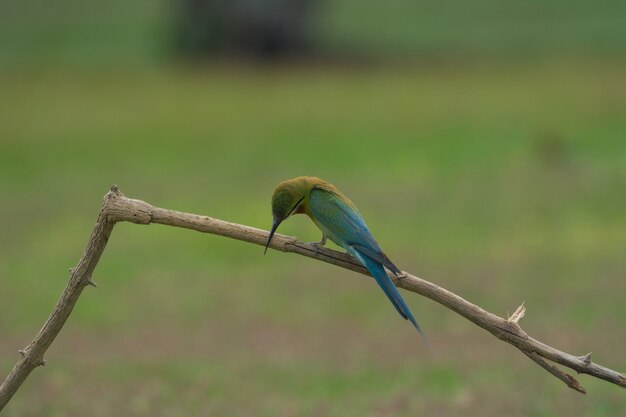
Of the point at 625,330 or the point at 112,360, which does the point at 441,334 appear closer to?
the point at 625,330

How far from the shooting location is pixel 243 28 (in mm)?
26578

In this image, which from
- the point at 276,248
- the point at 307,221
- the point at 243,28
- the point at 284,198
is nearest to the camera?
the point at 276,248

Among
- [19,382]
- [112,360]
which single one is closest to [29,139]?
[112,360]

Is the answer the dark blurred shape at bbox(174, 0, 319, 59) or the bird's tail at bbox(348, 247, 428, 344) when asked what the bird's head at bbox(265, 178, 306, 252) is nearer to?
the bird's tail at bbox(348, 247, 428, 344)

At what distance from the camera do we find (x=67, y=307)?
5660 mm

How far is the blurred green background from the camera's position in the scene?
849 centimetres

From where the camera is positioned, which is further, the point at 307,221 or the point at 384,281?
the point at 307,221

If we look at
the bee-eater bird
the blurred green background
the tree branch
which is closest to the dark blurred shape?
the blurred green background

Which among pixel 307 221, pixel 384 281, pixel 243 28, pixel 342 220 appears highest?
pixel 243 28

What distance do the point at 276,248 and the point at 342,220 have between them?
0.48m

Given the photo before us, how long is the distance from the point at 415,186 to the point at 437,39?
15.9m

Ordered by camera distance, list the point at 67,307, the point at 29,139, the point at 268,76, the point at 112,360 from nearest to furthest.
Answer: the point at 67,307 → the point at 112,360 → the point at 29,139 → the point at 268,76

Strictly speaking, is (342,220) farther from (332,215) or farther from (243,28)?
(243,28)

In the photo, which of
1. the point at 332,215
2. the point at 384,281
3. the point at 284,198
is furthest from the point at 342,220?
the point at 384,281
